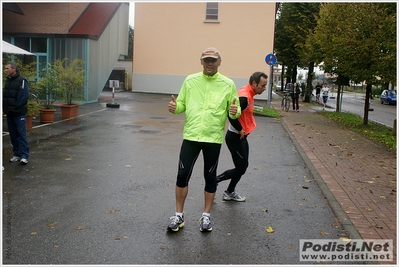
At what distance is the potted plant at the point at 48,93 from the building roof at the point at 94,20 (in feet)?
23.5

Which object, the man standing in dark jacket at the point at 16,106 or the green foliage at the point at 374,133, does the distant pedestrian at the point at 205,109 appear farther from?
the green foliage at the point at 374,133

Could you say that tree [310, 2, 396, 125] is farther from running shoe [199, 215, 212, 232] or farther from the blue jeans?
running shoe [199, 215, 212, 232]

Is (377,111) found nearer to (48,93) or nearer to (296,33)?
(296,33)

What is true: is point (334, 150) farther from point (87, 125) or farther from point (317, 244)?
point (87, 125)

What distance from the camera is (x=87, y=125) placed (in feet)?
45.9

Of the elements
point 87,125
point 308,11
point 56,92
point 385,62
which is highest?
point 308,11

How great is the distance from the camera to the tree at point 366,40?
45.6 feet

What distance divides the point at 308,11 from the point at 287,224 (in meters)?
28.7

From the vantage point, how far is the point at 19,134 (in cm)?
787

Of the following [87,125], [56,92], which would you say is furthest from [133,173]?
[56,92]

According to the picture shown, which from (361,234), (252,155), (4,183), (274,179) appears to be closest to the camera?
(361,234)

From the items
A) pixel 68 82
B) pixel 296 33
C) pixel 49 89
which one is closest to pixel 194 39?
pixel 296 33

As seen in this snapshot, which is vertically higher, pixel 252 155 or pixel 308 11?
pixel 308 11

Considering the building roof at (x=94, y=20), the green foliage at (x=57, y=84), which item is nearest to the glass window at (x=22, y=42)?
the building roof at (x=94, y=20)
